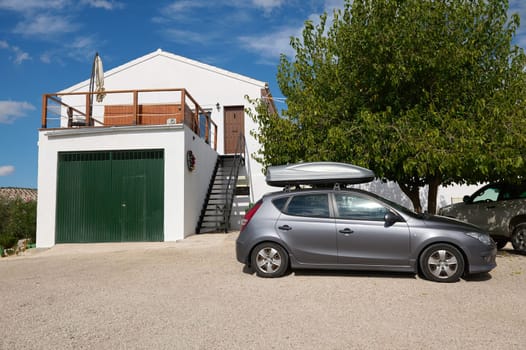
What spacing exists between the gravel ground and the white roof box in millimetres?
1626

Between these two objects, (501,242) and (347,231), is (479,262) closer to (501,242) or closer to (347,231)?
(347,231)

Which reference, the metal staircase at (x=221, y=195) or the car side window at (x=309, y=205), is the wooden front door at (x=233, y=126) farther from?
the car side window at (x=309, y=205)

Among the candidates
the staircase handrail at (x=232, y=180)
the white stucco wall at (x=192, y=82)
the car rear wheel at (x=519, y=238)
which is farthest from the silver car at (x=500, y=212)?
the white stucco wall at (x=192, y=82)

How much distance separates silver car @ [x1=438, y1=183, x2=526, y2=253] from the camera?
29.4 ft

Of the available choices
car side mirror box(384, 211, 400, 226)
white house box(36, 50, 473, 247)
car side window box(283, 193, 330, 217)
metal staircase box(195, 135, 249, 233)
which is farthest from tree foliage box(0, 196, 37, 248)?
car side mirror box(384, 211, 400, 226)

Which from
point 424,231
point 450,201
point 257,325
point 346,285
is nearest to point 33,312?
point 257,325

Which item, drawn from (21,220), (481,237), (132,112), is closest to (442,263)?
(481,237)

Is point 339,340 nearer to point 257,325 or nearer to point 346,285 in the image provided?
point 257,325

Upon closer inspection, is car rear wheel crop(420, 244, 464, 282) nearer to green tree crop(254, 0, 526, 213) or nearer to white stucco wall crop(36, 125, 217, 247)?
green tree crop(254, 0, 526, 213)

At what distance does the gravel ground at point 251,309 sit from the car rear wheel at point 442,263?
0.17m

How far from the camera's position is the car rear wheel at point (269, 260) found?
6.37 metres

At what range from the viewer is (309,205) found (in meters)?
6.50

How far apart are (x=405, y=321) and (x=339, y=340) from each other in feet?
3.22

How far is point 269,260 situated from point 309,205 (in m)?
1.14
